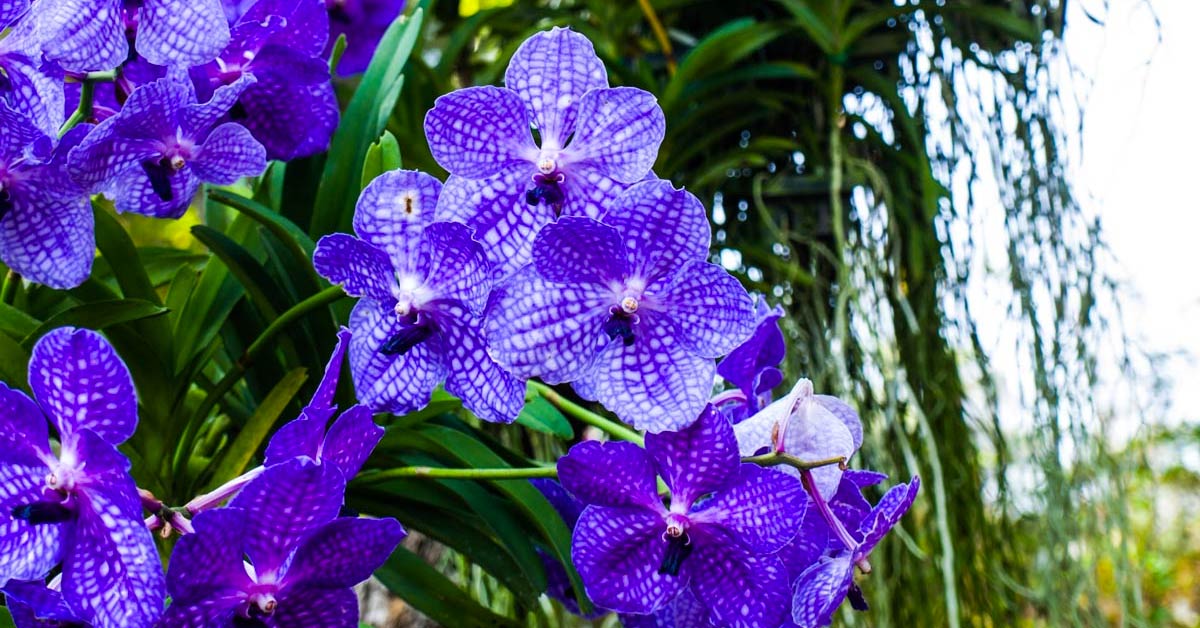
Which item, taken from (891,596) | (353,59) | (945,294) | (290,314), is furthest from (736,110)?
(290,314)

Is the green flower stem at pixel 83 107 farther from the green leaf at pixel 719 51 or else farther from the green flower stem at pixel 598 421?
the green leaf at pixel 719 51

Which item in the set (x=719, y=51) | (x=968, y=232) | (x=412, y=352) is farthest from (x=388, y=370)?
(x=968, y=232)

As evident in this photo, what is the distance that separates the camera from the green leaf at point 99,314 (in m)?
0.55

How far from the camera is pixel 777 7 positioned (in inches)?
56.6

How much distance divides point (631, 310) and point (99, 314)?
29 cm

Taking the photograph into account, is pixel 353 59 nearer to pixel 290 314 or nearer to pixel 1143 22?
pixel 290 314

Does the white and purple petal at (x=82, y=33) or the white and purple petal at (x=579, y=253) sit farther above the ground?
the white and purple petal at (x=82, y=33)

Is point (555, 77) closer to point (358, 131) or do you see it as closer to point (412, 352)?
point (412, 352)

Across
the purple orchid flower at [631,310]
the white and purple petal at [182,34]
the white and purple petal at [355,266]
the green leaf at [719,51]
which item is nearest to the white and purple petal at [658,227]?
the purple orchid flower at [631,310]

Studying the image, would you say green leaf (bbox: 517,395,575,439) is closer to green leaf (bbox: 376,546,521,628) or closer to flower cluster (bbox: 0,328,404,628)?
green leaf (bbox: 376,546,521,628)

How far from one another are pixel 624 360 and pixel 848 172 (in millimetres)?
947

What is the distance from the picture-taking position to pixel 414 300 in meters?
0.48

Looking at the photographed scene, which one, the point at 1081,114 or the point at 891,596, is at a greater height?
the point at 1081,114

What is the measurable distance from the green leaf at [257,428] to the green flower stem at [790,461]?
0.85 ft
